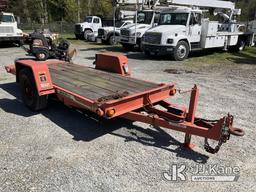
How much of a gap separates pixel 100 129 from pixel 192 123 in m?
1.60

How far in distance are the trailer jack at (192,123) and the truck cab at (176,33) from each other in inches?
337

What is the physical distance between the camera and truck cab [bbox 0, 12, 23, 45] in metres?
15.9

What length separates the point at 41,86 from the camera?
15.4 feet

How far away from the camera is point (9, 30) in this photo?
16.1 meters

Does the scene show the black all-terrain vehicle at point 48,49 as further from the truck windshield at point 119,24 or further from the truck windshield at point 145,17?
the truck windshield at point 119,24

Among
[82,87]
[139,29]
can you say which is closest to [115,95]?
[82,87]

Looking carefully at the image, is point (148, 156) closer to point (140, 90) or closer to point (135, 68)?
point (140, 90)

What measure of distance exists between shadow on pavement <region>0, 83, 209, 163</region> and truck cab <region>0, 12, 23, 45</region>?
1180cm

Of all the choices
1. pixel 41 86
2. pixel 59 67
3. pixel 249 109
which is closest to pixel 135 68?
pixel 59 67

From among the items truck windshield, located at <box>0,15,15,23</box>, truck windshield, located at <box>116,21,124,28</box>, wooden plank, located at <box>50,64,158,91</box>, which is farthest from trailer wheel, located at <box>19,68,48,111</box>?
truck windshield, located at <box>116,21,124,28</box>

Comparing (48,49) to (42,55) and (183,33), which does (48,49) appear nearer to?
(42,55)

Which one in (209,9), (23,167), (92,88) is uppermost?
(209,9)

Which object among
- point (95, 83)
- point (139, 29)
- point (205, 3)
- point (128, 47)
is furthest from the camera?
point (128, 47)

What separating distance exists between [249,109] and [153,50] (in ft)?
24.9
